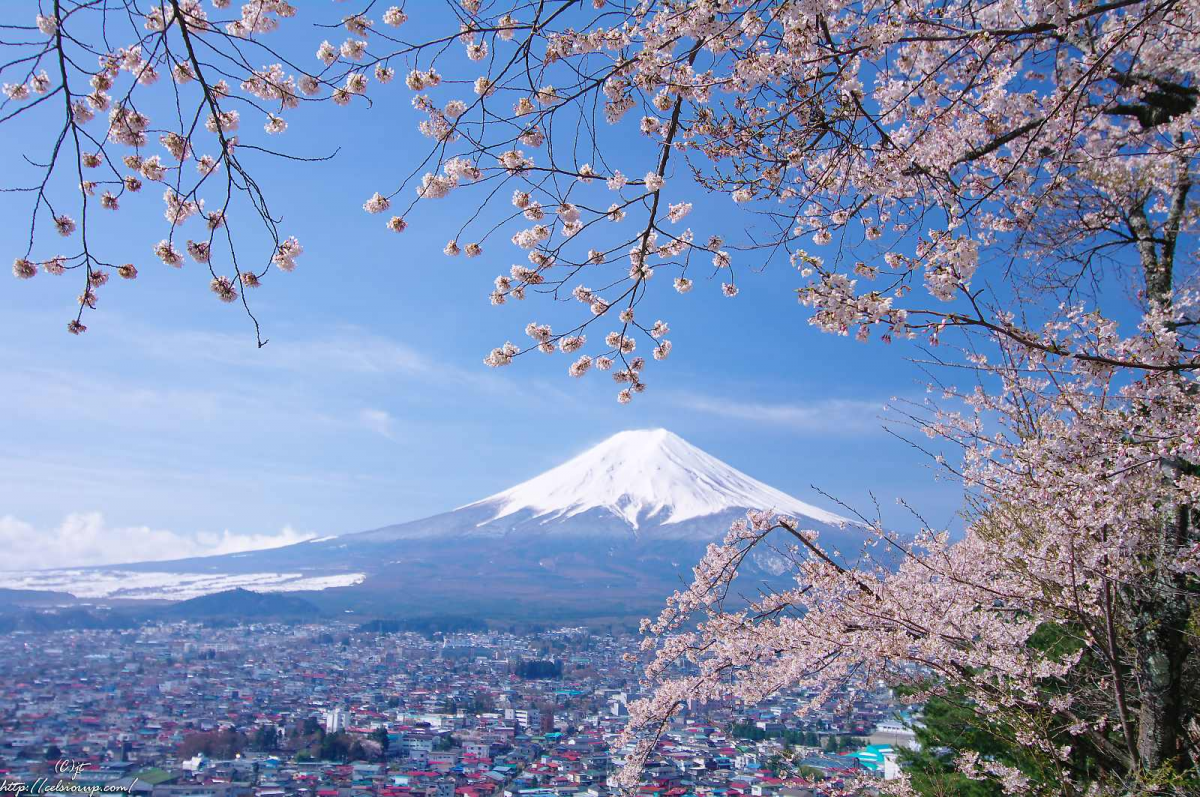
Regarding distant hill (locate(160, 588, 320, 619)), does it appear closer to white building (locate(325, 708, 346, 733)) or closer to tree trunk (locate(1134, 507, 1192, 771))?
white building (locate(325, 708, 346, 733))

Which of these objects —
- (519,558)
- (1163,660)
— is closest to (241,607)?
(519,558)

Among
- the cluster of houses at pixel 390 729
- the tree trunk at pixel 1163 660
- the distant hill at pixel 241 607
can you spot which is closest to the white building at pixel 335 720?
the cluster of houses at pixel 390 729

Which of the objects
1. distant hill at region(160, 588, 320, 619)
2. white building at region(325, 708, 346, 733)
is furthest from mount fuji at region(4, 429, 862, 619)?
white building at region(325, 708, 346, 733)

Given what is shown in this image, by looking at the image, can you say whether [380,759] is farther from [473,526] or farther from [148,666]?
[473,526]

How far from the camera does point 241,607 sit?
4512cm

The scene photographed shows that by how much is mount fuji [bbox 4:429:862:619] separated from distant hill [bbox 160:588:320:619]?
3.13 metres

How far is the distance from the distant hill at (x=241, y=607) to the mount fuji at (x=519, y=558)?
313cm

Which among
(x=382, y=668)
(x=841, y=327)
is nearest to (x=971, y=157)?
(x=841, y=327)

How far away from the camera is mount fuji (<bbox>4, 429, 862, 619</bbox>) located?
1965 inches

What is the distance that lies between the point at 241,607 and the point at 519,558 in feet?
88.3

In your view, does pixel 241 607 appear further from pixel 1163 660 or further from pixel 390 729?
pixel 1163 660

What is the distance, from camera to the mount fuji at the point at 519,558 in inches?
1965

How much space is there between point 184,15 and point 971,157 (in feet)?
10.1

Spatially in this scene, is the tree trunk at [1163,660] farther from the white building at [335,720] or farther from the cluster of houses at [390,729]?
the white building at [335,720]
